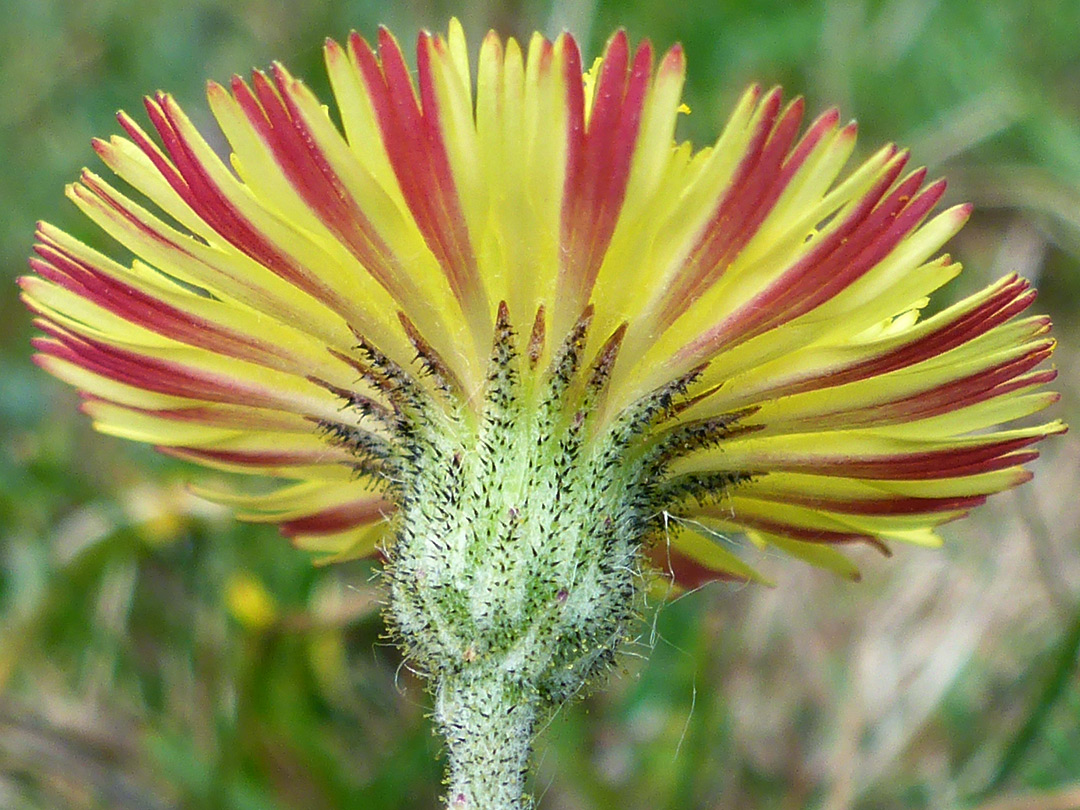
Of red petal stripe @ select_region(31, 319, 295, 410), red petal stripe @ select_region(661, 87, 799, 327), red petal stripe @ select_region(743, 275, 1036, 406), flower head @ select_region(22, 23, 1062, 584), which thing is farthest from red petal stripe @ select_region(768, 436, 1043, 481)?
red petal stripe @ select_region(31, 319, 295, 410)

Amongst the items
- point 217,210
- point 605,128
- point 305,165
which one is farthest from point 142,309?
point 605,128

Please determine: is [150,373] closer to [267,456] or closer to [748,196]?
[267,456]

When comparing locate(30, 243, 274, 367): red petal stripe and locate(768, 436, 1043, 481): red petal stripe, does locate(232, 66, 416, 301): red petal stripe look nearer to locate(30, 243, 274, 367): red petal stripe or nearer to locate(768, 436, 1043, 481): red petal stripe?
locate(30, 243, 274, 367): red petal stripe

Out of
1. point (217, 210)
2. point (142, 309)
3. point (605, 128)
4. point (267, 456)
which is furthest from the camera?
point (267, 456)

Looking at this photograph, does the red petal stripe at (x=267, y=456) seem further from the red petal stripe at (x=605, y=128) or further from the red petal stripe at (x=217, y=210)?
the red petal stripe at (x=605, y=128)

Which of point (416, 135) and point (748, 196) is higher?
point (416, 135)
